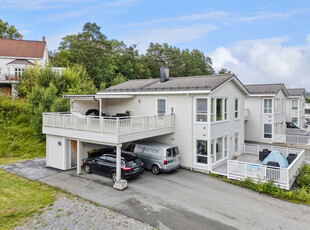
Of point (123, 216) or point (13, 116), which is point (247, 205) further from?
point (13, 116)

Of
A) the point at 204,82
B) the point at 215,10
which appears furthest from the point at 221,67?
the point at 204,82

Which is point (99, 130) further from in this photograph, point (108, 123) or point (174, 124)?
point (174, 124)

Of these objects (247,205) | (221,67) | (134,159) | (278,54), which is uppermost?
(221,67)

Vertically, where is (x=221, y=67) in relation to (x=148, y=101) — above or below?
above

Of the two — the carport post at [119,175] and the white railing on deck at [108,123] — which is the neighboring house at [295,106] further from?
the carport post at [119,175]

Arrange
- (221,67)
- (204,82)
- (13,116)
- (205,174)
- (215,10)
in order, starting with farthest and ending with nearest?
(221,67), (13,116), (215,10), (204,82), (205,174)

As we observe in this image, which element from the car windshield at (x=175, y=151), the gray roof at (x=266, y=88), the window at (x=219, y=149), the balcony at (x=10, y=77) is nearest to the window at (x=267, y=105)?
the gray roof at (x=266, y=88)

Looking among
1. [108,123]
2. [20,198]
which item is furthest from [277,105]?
[20,198]

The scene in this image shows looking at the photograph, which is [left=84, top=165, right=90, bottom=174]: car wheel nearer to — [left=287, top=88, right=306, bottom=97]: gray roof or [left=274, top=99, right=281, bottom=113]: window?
[left=274, top=99, right=281, bottom=113]: window
